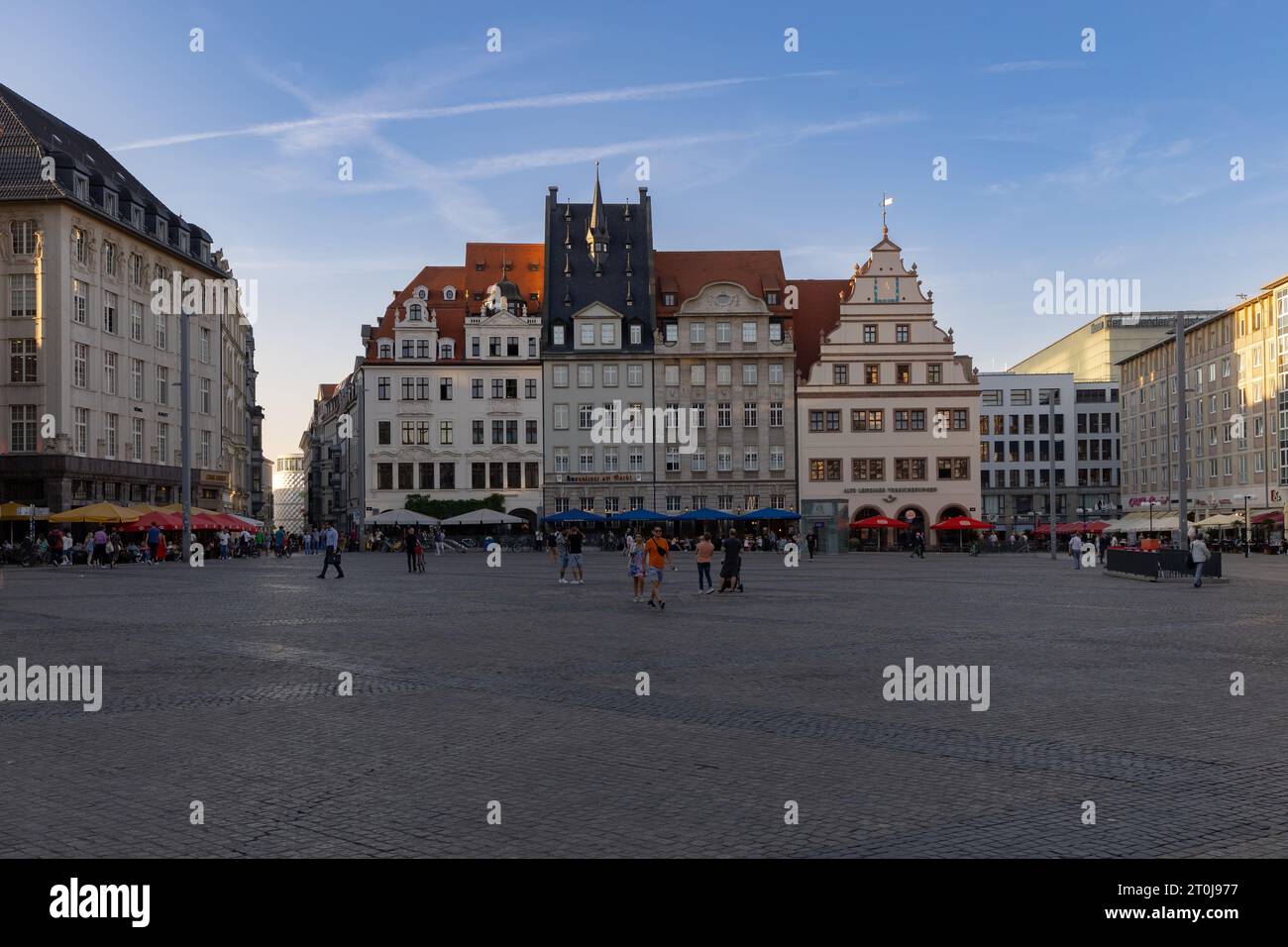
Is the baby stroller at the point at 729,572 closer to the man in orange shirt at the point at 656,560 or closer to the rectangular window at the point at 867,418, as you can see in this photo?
the man in orange shirt at the point at 656,560

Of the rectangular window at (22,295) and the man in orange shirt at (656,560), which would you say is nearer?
the man in orange shirt at (656,560)

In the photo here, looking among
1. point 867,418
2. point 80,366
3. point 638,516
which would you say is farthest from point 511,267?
point 80,366

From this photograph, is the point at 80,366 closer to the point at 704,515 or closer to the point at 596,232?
the point at 704,515

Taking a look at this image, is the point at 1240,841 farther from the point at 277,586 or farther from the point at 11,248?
the point at 11,248

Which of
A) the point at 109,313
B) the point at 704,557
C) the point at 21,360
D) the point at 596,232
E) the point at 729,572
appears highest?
the point at 596,232

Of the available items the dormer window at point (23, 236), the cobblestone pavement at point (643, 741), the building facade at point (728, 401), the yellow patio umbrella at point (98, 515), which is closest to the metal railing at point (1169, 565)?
the cobblestone pavement at point (643, 741)

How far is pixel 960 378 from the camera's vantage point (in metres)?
81.0

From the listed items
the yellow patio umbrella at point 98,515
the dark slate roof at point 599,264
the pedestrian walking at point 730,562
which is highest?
the dark slate roof at point 599,264

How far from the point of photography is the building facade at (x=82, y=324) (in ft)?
187

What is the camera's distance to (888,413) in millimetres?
81375

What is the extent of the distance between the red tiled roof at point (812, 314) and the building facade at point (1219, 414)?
23435 mm

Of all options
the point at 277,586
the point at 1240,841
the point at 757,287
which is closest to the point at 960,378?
the point at 757,287

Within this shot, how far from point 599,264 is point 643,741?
78600 mm
